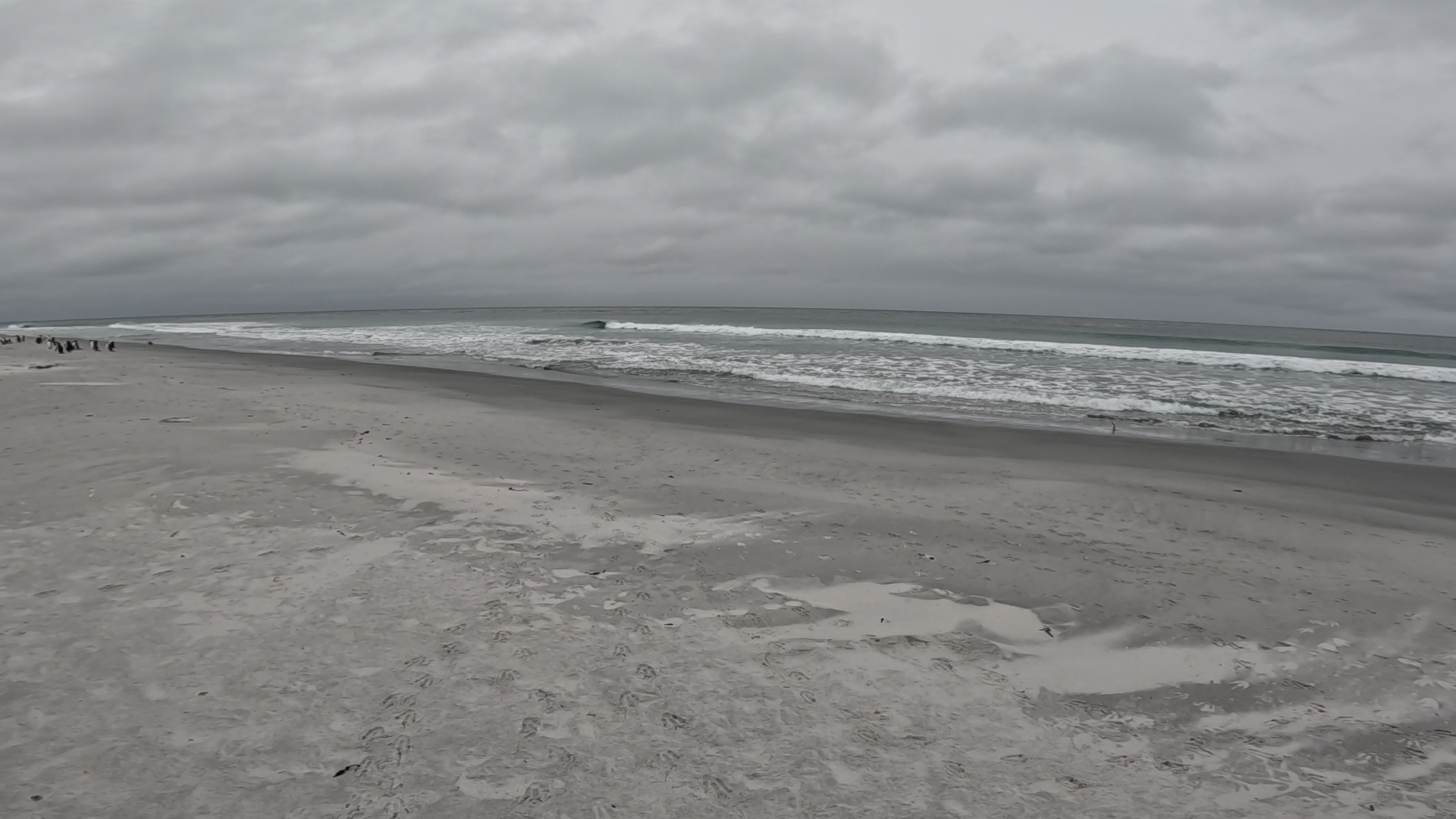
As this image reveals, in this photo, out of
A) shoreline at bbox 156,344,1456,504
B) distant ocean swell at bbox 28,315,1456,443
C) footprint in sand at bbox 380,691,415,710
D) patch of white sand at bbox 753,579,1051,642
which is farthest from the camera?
distant ocean swell at bbox 28,315,1456,443

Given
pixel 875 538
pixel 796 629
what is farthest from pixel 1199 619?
pixel 796 629

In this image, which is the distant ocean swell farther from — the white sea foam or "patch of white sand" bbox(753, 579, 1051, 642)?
"patch of white sand" bbox(753, 579, 1051, 642)

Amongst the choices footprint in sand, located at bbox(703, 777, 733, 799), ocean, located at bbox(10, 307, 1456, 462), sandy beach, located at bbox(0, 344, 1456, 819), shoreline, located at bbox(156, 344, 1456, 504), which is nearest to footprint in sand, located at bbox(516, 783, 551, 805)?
sandy beach, located at bbox(0, 344, 1456, 819)

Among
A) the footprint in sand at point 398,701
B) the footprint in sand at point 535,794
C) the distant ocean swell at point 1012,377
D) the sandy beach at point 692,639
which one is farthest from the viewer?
the distant ocean swell at point 1012,377

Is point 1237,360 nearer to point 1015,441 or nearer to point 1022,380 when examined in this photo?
point 1022,380

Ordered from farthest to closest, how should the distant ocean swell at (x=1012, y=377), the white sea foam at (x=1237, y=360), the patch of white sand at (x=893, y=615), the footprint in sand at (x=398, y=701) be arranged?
the white sea foam at (x=1237, y=360) < the distant ocean swell at (x=1012, y=377) < the patch of white sand at (x=893, y=615) < the footprint in sand at (x=398, y=701)

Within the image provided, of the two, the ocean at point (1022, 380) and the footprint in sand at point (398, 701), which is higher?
the ocean at point (1022, 380)

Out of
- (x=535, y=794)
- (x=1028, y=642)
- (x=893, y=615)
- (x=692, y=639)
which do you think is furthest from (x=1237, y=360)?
(x=535, y=794)

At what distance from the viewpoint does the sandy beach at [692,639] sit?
2.62 m

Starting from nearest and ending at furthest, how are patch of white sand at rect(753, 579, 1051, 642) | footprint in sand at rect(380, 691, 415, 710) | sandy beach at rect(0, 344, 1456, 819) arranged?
sandy beach at rect(0, 344, 1456, 819), footprint in sand at rect(380, 691, 415, 710), patch of white sand at rect(753, 579, 1051, 642)

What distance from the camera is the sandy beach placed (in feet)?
8.58

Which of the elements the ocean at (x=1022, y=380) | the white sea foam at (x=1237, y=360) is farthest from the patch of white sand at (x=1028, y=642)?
the white sea foam at (x=1237, y=360)

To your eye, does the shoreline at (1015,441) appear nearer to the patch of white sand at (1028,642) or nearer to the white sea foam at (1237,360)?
the patch of white sand at (1028,642)

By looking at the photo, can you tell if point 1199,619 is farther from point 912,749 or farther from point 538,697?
point 538,697
